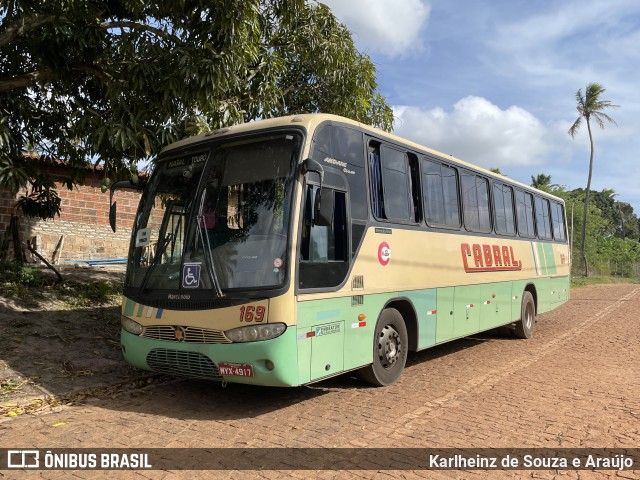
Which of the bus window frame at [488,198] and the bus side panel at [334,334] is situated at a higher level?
the bus window frame at [488,198]

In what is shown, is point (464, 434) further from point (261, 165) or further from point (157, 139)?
point (157, 139)

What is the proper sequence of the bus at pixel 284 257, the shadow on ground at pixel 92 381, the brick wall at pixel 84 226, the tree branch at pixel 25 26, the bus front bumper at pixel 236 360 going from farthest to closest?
the brick wall at pixel 84 226 → the tree branch at pixel 25 26 → the shadow on ground at pixel 92 381 → the bus at pixel 284 257 → the bus front bumper at pixel 236 360

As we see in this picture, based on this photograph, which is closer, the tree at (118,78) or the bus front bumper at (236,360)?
the bus front bumper at (236,360)

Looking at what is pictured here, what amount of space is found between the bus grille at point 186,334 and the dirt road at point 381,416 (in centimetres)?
78

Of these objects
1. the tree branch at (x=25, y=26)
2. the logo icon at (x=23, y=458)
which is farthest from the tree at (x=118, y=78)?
the logo icon at (x=23, y=458)

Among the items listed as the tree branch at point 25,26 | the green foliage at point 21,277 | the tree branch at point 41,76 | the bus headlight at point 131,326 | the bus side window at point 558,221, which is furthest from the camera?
the bus side window at point 558,221

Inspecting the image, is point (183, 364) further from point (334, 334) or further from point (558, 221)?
point (558, 221)

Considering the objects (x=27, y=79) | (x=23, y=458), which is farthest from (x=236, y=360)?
(x=27, y=79)

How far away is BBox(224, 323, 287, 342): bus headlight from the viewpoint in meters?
5.18

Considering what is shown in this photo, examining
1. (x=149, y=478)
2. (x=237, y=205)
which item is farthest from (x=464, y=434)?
(x=237, y=205)

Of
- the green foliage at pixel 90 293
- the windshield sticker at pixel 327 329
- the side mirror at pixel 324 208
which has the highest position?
the side mirror at pixel 324 208

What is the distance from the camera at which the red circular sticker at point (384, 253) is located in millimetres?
6633

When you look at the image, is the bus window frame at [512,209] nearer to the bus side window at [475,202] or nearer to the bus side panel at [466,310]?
the bus side window at [475,202]

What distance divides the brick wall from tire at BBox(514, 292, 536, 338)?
10.7 meters
